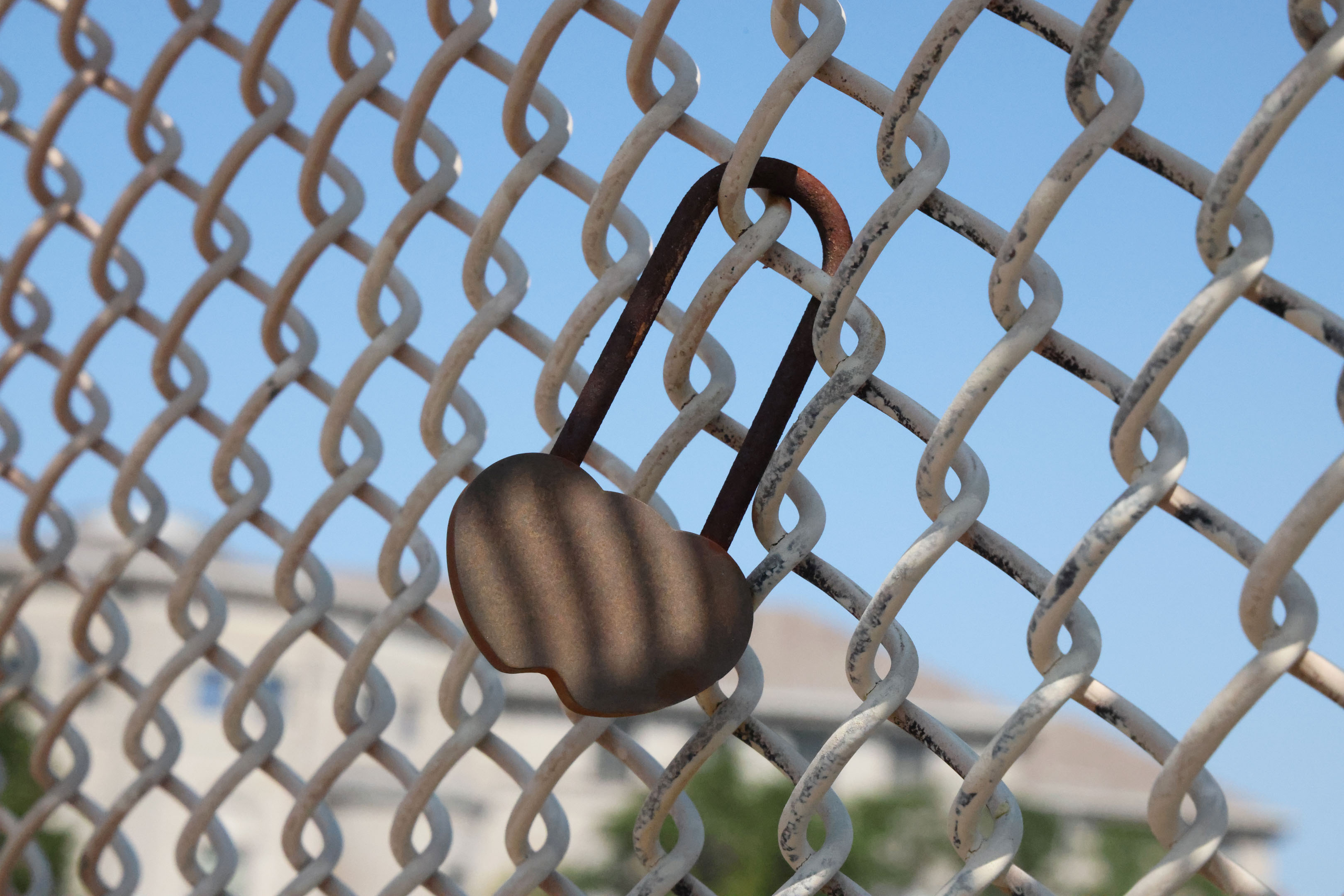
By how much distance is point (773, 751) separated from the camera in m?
0.58

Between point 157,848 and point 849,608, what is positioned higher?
point 849,608

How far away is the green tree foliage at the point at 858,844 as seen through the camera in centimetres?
1327

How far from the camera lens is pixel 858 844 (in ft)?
50.5

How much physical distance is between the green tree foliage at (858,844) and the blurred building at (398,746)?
1213 mm

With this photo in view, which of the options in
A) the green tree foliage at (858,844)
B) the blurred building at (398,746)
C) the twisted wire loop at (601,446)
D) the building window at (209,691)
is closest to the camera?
the twisted wire loop at (601,446)

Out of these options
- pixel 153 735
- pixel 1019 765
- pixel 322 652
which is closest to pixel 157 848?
pixel 153 735

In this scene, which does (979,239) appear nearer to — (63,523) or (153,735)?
(63,523)

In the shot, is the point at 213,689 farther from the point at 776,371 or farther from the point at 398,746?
the point at 776,371

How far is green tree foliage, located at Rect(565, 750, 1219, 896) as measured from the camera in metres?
13.3

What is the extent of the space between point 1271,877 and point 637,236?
2373 cm

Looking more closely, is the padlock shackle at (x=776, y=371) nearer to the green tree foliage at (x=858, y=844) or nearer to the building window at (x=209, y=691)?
the green tree foliage at (x=858, y=844)

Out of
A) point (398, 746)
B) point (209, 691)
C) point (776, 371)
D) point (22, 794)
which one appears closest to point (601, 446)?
point (776, 371)

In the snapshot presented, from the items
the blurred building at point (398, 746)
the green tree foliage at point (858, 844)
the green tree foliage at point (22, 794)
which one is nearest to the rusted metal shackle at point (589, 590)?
the green tree foliage at point (22, 794)

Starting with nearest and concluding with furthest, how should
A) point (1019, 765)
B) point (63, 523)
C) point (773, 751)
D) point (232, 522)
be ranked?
point (773, 751)
point (232, 522)
point (63, 523)
point (1019, 765)
